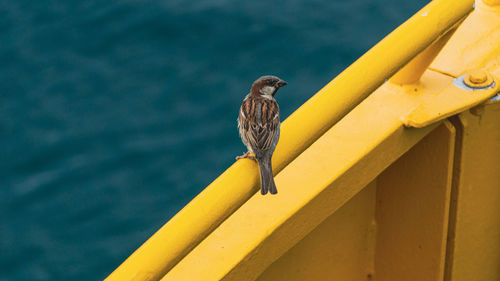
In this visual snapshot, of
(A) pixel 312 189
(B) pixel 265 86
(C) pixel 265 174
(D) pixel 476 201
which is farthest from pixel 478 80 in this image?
(B) pixel 265 86

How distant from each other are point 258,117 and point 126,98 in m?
6.63

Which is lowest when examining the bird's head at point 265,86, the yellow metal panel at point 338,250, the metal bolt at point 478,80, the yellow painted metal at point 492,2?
the yellow metal panel at point 338,250

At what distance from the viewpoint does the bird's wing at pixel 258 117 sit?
11.5 feet

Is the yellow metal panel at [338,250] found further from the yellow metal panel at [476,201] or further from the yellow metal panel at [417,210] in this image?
the yellow metal panel at [476,201]

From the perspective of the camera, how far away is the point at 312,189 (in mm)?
2713

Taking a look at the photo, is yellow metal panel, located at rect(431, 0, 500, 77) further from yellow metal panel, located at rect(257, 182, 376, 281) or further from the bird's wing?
the bird's wing

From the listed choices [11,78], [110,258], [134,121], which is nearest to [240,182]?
[110,258]

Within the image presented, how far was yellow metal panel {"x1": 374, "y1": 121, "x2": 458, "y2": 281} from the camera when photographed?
312cm

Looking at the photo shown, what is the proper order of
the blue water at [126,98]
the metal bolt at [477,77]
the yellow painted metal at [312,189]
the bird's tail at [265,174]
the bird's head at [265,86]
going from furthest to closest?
the blue water at [126,98] < the bird's head at [265,86] < the metal bolt at [477,77] < the yellow painted metal at [312,189] < the bird's tail at [265,174]

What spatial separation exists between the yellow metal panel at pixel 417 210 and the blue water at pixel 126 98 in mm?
5689

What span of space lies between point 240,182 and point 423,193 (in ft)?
3.81

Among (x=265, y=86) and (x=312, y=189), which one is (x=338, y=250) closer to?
(x=312, y=189)

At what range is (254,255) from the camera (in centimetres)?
257

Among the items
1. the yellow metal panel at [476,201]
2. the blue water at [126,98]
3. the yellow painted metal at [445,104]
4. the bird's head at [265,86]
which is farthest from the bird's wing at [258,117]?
the blue water at [126,98]
